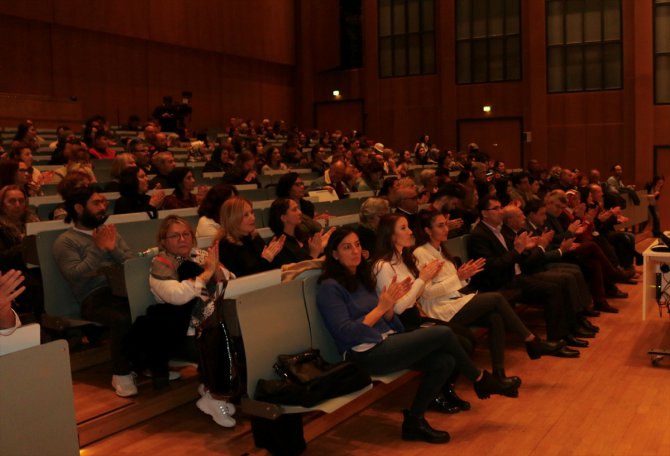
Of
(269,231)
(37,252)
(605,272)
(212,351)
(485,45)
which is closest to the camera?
(212,351)

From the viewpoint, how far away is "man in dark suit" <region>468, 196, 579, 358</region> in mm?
5473

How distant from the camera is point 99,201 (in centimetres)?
444

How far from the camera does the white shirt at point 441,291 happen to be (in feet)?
15.3

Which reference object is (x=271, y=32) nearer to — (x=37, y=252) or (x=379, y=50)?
(x=379, y=50)

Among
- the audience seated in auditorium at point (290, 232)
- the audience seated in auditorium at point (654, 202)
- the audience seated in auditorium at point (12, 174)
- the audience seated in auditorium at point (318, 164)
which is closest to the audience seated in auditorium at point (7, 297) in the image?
the audience seated in auditorium at point (290, 232)

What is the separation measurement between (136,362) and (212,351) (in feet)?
1.80

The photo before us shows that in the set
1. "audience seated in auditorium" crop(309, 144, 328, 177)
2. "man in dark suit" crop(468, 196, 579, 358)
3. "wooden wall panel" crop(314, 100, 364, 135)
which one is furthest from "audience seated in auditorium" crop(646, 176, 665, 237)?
"man in dark suit" crop(468, 196, 579, 358)

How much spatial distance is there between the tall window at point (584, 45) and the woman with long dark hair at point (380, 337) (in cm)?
1298

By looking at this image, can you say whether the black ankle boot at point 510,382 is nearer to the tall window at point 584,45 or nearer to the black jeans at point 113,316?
the black jeans at point 113,316

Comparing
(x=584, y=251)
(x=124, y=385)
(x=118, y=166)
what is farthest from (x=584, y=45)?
(x=124, y=385)

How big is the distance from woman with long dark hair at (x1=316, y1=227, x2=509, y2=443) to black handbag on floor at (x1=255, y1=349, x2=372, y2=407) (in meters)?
0.24

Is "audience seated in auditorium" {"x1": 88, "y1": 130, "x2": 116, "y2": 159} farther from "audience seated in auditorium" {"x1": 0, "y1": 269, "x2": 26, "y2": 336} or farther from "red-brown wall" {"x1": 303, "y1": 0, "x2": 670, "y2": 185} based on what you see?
"red-brown wall" {"x1": 303, "y1": 0, "x2": 670, "y2": 185}

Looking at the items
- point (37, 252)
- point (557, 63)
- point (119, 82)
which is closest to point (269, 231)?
point (37, 252)

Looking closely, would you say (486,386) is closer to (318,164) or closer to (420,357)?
(420,357)
